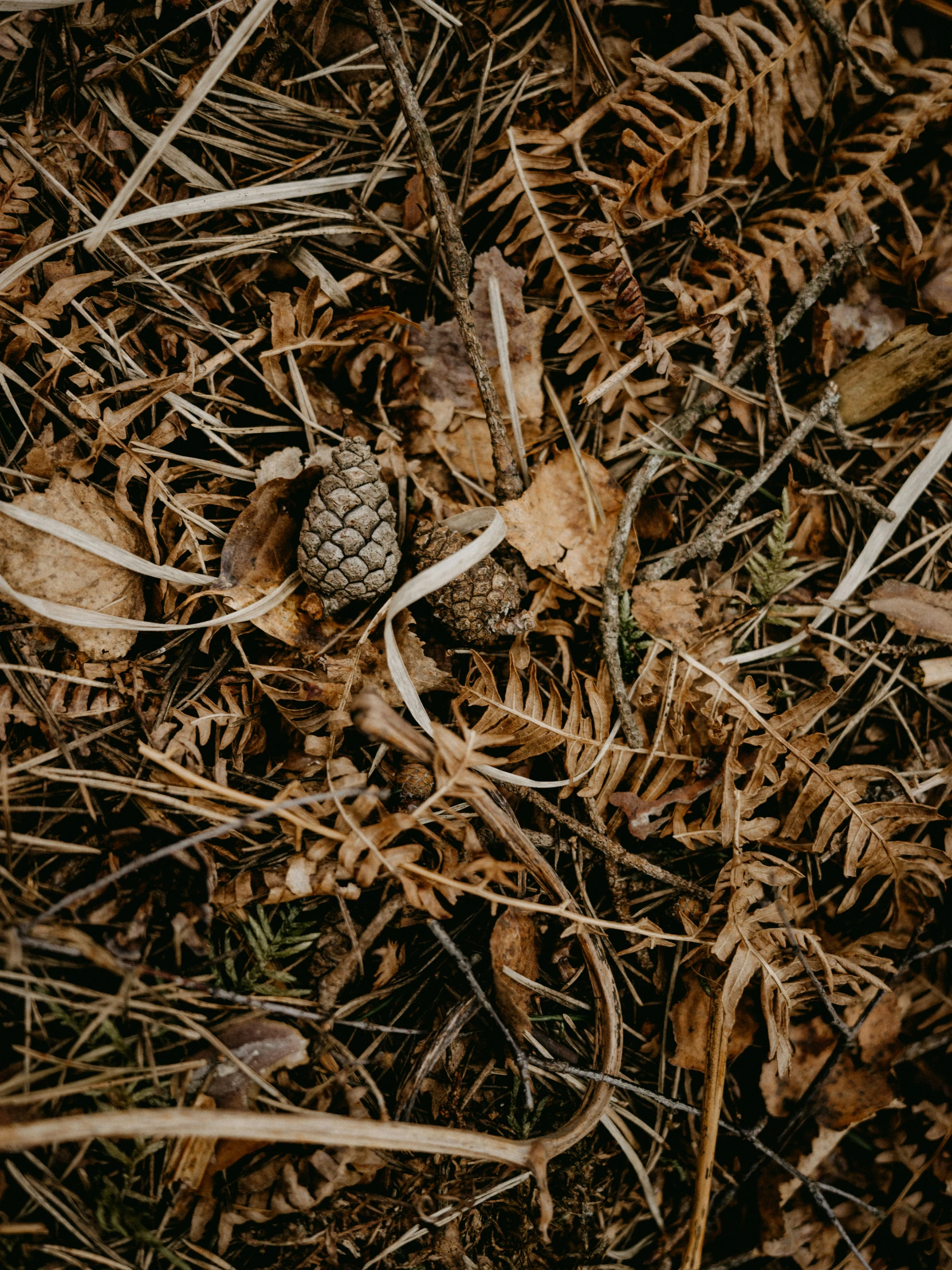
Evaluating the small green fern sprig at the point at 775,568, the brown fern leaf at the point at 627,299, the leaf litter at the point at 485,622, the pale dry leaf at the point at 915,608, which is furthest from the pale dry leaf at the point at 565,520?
the pale dry leaf at the point at 915,608

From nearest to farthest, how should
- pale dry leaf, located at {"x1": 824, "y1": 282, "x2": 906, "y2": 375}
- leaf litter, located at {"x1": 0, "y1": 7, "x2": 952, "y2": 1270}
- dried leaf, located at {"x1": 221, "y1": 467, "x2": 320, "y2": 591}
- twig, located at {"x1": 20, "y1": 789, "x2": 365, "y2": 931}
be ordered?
twig, located at {"x1": 20, "y1": 789, "x2": 365, "y2": 931}, leaf litter, located at {"x1": 0, "y1": 7, "x2": 952, "y2": 1270}, dried leaf, located at {"x1": 221, "y1": 467, "x2": 320, "y2": 591}, pale dry leaf, located at {"x1": 824, "y1": 282, "x2": 906, "y2": 375}

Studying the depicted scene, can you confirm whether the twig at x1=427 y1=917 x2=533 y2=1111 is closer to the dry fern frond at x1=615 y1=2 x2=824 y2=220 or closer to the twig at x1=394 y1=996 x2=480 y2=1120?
the twig at x1=394 y1=996 x2=480 y2=1120

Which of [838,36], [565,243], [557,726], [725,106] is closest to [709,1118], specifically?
[557,726]

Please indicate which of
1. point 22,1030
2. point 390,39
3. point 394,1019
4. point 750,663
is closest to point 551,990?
point 394,1019

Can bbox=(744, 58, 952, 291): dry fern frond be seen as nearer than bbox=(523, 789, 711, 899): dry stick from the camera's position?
No

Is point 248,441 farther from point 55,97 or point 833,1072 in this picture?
point 833,1072

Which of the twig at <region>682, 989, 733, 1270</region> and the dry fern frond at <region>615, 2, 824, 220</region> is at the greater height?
the dry fern frond at <region>615, 2, 824, 220</region>

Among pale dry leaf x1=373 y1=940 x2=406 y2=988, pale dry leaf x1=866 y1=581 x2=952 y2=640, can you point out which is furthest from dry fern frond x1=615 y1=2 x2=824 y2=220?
pale dry leaf x1=373 y1=940 x2=406 y2=988
